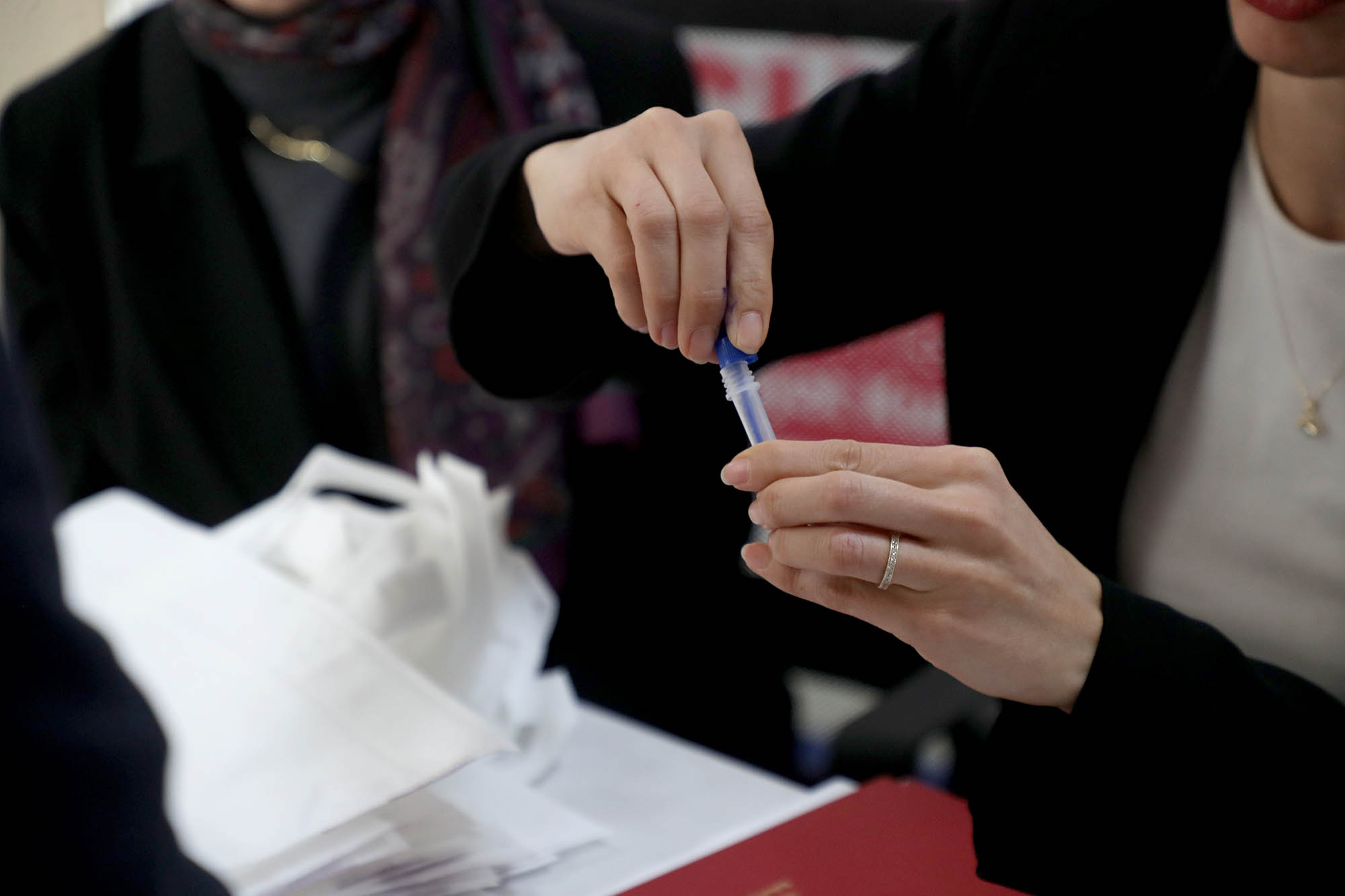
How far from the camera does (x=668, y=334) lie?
0.48 meters

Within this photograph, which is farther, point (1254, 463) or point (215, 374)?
point (215, 374)

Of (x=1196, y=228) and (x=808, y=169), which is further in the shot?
(x=808, y=169)

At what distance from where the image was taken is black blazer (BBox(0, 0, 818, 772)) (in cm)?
102

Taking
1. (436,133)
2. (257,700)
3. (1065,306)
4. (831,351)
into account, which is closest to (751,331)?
(1065,306)

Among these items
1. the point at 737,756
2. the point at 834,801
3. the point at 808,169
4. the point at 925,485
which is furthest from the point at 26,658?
the point at 737,756

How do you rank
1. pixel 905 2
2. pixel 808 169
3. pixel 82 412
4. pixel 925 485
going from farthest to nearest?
pixel 82 412 → pixel 905 2 → pixel 808 169 → pixel 925 485

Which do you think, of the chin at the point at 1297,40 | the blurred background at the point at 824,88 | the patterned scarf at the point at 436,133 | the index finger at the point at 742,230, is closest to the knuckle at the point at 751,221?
the index finger at the point at 742,230

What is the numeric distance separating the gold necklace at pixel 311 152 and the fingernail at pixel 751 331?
2.41 feet

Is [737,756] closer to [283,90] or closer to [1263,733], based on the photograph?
[1263,733]

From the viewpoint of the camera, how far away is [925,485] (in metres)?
0.40

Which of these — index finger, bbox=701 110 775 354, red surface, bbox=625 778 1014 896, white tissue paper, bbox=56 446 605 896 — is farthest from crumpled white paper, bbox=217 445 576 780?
index finger, bbox=701 110 775 354

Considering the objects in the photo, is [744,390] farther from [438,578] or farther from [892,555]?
[438,578]

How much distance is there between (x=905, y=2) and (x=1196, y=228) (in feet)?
1.55

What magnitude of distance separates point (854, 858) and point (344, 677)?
0.90ft
